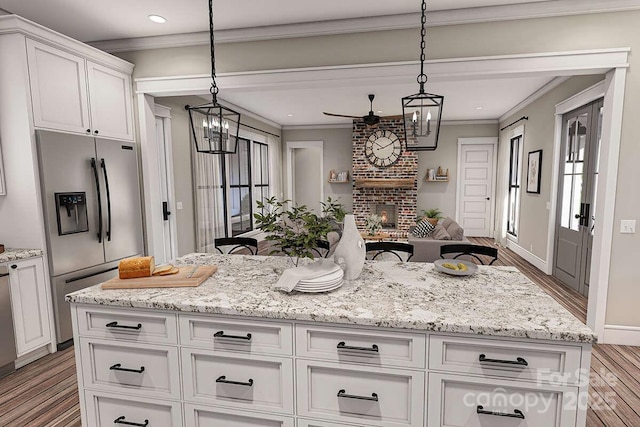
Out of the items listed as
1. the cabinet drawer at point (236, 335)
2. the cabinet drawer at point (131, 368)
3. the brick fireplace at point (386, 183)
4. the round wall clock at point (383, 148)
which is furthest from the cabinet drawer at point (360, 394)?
the round wall clock at point (383, 148)

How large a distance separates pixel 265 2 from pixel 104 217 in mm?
2434

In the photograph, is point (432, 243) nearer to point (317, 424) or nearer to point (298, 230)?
point (298, 230)

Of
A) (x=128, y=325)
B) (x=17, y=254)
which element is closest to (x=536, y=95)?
(x=128, y=325)

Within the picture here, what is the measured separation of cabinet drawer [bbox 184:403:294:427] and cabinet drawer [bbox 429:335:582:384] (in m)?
0.74

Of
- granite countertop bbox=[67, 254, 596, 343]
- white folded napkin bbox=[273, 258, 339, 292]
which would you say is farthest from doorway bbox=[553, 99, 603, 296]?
white folded napkin bbox=[273, 258, 339, 292]

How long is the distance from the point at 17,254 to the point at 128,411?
1.75 meters

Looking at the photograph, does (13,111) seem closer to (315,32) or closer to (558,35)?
(315,32)

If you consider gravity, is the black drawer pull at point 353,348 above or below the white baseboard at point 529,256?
above

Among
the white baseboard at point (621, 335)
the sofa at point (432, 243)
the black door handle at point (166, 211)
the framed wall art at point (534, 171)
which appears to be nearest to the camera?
the white baseboard at point (621, 335)

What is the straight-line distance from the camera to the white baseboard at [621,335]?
2.98 m

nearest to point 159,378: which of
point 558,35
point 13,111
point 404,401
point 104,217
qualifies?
point 404,401

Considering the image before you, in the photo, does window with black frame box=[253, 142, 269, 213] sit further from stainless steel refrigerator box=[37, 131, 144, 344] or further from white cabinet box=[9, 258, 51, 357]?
white cabinet box=[9, 258, 51, 357]

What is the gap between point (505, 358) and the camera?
1.30 meters

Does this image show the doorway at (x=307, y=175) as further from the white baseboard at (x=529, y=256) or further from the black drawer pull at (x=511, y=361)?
the black drawer pull at (x=511, y=361)
